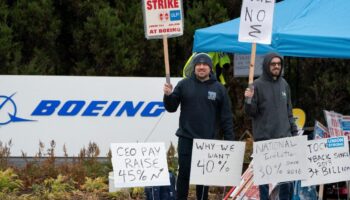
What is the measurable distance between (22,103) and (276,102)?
6.40 meters

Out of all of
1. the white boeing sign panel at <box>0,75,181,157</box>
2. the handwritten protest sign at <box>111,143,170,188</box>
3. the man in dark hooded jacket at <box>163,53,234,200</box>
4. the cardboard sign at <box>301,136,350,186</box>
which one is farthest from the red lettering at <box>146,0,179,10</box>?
the white boeing sign panel at <box>0,75,181,157</box>

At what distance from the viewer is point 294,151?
29.7ft

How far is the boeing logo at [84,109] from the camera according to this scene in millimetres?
14562

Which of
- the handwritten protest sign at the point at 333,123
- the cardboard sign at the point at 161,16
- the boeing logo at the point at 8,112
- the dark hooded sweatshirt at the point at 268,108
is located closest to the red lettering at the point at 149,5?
the cardboard sign at the point at 161,16

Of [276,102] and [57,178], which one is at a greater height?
[276,102]

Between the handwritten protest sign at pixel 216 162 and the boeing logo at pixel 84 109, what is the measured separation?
553cm

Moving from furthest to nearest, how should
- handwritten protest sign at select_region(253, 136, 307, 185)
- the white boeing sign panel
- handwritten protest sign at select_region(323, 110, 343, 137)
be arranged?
the white boeing sign panel
handwritten protest sign at select_region(323, 110, 343, 137)
handwritten protest sign at select_region(253, 136, 307, 185)

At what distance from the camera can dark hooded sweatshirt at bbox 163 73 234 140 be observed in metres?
9.42

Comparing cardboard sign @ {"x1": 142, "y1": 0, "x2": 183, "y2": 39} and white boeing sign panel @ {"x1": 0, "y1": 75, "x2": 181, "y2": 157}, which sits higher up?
cardboard sign @ {"x1": 142, "y1": 0, "x2": 183, "y2": 39}

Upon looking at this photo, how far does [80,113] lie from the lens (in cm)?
1465

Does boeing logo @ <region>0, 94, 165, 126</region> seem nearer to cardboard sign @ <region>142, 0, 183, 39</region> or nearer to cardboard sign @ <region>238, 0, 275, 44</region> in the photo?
cardboard sign @ <region>142, 0, 183, 39</region>

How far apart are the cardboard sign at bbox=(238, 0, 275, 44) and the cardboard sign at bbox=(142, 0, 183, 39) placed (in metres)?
0.74

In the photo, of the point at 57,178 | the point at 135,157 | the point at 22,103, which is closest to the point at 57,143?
the point at 22,103

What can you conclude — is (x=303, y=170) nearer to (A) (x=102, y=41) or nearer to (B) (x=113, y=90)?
(B) (x=113, y=90)
